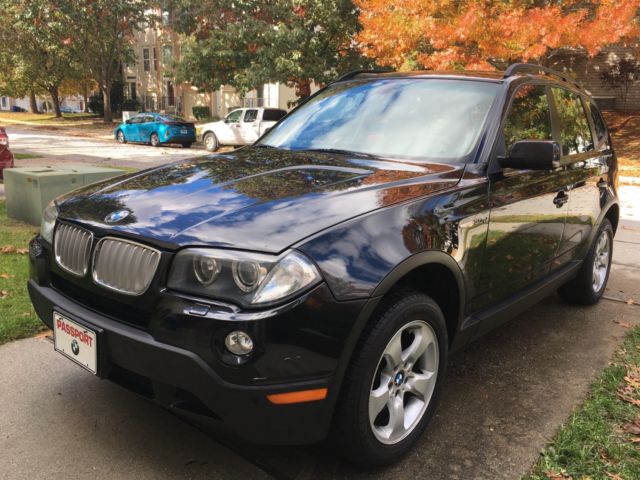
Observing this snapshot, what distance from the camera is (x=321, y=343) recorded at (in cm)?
211

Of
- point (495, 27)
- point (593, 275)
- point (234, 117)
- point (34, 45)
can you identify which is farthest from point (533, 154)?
point (34, 45)

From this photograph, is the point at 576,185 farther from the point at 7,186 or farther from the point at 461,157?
the point at 7,186

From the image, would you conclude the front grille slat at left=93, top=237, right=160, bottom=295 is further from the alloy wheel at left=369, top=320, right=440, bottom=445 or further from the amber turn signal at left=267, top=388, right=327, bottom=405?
the alloy wheel at left=369, top=320, right=440, bottom=445

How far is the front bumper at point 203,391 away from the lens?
6.73 feet

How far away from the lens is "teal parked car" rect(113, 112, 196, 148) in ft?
72.9

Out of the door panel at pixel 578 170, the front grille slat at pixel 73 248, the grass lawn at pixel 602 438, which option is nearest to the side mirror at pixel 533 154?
the door panel at pixel 578 170

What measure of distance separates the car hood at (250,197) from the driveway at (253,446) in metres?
0.97

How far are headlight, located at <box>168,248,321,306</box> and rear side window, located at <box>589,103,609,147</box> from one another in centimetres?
358

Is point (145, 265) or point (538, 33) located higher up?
point (538, 33)

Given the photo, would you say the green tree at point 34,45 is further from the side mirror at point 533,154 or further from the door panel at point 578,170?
the side mirror at point 533,154

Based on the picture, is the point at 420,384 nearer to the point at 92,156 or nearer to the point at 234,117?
the point at 92,156

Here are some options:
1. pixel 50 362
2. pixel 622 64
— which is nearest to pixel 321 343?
pixel 50 362

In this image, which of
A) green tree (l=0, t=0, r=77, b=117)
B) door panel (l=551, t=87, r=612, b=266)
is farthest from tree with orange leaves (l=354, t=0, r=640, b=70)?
green tree (l=0, t=0, r=77, b=117)

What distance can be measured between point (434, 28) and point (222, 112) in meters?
26.7
